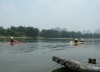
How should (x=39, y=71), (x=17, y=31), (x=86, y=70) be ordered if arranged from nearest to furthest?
(x=86, y=70), (x=39, y=71), (x=17, y=31)

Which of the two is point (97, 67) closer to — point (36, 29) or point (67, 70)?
point (67, 70)

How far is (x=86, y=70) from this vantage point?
60.5 ft

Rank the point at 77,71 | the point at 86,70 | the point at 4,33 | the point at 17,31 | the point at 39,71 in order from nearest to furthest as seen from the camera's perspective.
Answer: the point at 86,70, the point at 77,71, the point at 39,71, the point at 4,33, the point at 17,31

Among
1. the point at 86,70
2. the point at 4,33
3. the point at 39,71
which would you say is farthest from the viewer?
the point at 4,33

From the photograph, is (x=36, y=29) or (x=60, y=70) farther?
(x=36, y=29)

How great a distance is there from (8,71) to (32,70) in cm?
236

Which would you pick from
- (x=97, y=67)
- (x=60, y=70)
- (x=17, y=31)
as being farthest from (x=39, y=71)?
(x=17, y=31)

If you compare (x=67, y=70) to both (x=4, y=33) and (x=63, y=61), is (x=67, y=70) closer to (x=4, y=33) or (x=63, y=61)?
(x=63, y=61)

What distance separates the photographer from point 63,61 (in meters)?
20.7

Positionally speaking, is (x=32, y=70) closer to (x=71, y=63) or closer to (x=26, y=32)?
(x=71, y=63)

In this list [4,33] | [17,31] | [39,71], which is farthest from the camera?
[17,31]

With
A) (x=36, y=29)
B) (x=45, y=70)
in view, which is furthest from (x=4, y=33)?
(x=45, y=70)

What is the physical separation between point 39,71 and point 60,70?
2.27 m

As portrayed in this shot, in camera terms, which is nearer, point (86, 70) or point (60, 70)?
point (86, 70)
